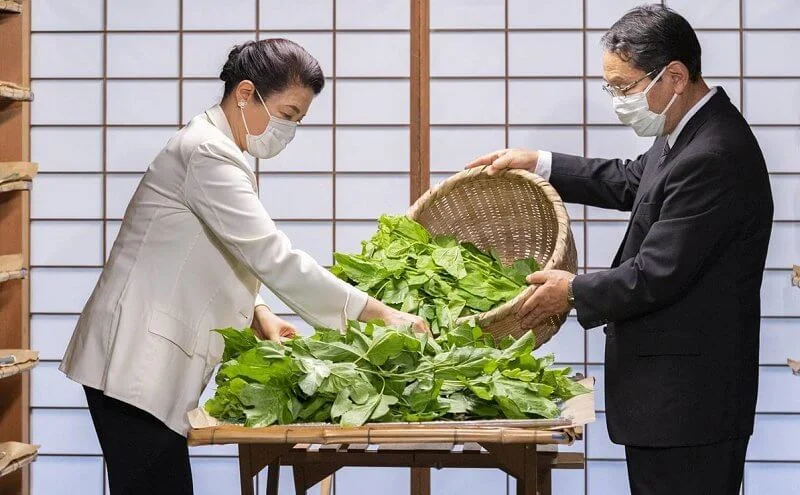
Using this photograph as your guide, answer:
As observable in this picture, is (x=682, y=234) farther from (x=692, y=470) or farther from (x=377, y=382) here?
(x=377, y=382)

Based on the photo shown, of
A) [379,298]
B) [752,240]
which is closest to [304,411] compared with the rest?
[379,298]

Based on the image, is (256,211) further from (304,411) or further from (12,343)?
(12,343)

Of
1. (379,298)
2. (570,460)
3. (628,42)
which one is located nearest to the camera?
(628,42)

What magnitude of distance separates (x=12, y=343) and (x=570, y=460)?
6.27 ft

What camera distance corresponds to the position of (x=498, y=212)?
3.42m

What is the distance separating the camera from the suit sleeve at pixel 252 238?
252 centimetres


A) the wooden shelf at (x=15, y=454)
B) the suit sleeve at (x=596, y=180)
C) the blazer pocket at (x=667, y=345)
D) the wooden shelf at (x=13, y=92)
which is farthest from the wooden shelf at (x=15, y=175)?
the blazer pocket at (x=667, y=345)

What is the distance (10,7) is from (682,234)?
2259mm

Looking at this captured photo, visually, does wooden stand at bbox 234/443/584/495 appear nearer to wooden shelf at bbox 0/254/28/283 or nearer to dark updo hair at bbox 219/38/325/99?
dark updo hair at bbox 219/38/325/99

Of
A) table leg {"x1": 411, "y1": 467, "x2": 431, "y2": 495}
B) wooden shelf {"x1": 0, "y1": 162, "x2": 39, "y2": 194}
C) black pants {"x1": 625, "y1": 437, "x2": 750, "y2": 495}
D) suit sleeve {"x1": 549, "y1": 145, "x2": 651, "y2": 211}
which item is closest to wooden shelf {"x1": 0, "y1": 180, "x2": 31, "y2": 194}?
wooden shelf {"x1": 0, "y1": 162, "x2": 39, "y2": 194}

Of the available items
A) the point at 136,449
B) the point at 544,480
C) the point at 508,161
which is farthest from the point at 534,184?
the point at 136,449

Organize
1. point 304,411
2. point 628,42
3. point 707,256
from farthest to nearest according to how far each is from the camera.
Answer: point 628,42, point 707,256, point 304,411

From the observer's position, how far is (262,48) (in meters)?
2.69

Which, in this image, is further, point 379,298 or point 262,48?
point 379,298
